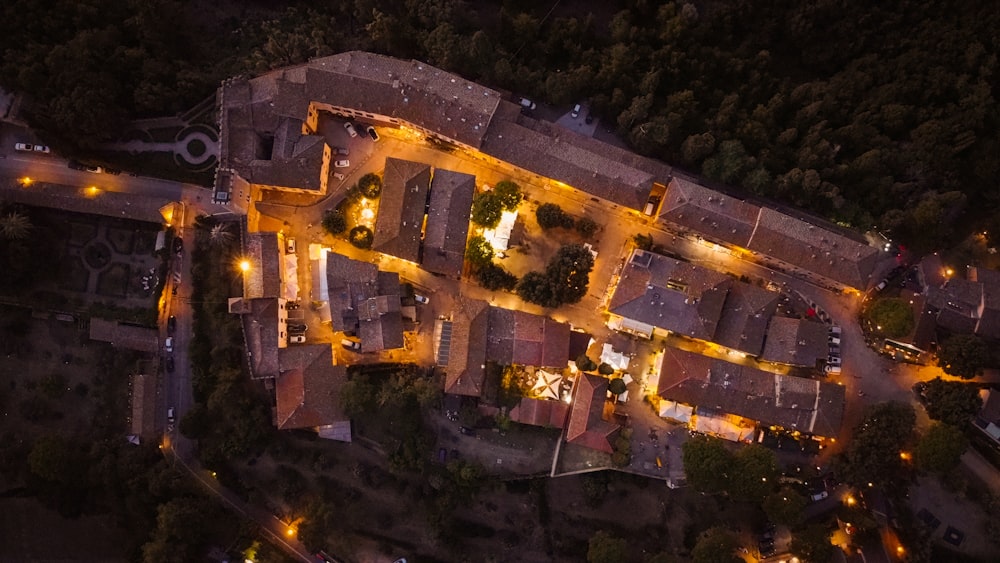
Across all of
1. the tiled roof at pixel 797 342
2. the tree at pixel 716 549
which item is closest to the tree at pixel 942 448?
the tiled roof at pixel 797 342

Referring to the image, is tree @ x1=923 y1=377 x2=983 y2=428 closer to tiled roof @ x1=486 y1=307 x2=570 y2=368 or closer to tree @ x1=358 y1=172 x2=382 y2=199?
tiled roof @ x1=486 y1=307 x2=570 y2=368

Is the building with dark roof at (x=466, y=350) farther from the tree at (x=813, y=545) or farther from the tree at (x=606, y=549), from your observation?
the tree at (x=813, y=545)

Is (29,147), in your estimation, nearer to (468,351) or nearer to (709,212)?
(468,351)

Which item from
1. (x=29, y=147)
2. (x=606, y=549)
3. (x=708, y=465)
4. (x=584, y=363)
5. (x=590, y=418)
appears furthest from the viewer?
(x=29, y=147)

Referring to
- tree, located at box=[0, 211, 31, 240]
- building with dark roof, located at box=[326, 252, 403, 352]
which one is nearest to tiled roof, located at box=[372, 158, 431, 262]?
building with dark roof, located at box=[326, 252, 403, 352]

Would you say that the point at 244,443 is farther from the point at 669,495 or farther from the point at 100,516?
the point at 669,495

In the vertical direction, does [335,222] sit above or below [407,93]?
below

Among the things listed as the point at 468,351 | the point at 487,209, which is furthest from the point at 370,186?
the point at 468,351
